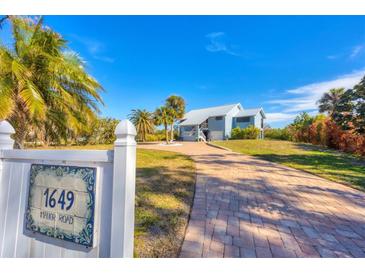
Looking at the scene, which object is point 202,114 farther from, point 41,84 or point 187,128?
point 41,84

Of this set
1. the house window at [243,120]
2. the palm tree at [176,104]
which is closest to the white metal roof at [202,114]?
the house window at [243,120]

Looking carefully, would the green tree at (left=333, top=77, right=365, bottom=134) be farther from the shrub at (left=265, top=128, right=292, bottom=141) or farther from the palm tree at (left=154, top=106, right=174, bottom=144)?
the palm tree at (left=154, top=106, right=174, bottom=144)

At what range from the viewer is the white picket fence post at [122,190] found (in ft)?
4.96

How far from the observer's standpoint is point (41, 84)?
601cm

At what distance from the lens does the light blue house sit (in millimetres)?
30797

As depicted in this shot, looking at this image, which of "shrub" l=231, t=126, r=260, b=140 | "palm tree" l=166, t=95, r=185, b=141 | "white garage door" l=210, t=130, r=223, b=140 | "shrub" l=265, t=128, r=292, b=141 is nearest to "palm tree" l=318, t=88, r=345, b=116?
"shrub" l=265, t=128, r=292, b=141

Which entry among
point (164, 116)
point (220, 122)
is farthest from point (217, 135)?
point (164, 116)

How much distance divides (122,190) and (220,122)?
31029 mm

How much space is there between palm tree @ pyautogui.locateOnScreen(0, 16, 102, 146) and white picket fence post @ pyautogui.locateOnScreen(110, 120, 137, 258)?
15.1 ft

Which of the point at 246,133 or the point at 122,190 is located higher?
the point at 246,133

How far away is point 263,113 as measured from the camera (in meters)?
31.5
